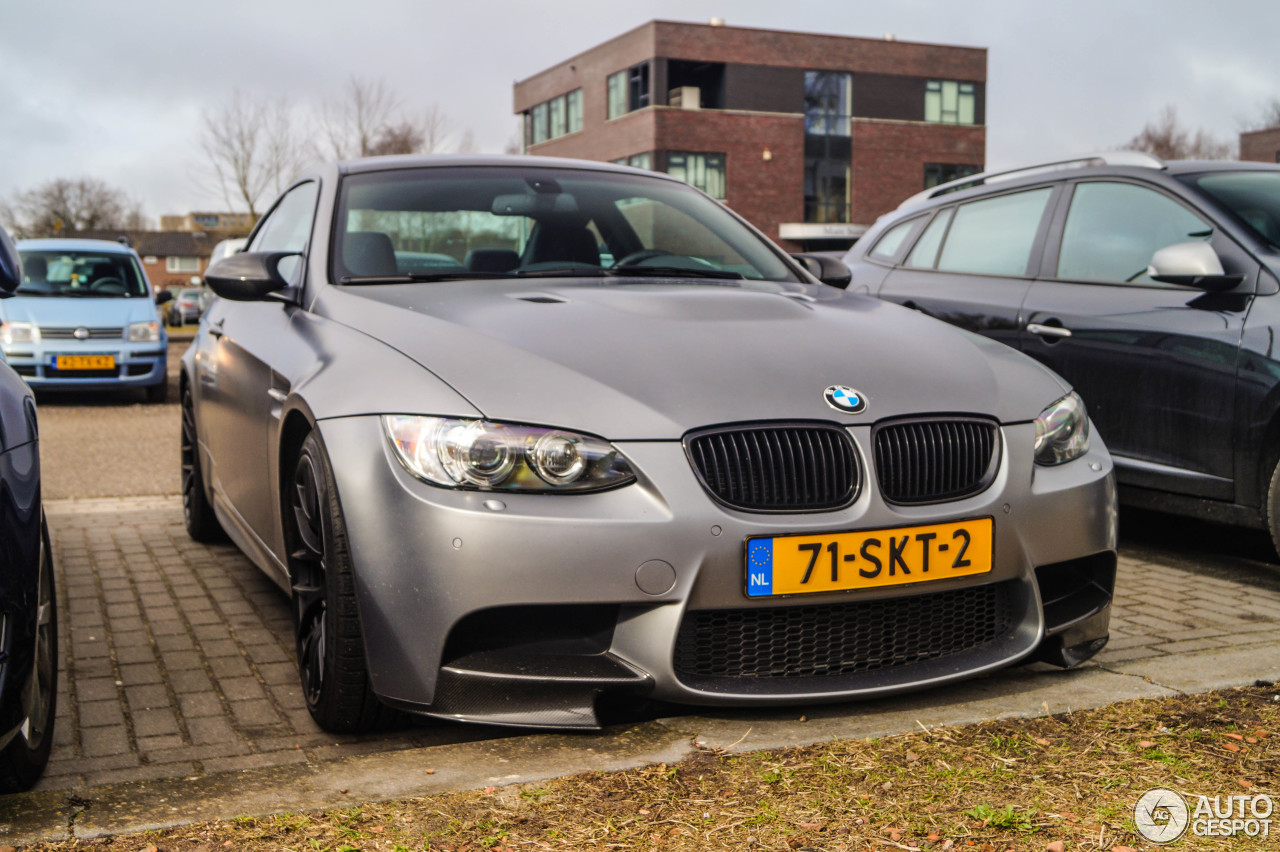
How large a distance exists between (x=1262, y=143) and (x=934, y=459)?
54.0 metres

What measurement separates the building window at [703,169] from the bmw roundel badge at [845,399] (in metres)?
41.7

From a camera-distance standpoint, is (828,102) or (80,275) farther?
(828,102)

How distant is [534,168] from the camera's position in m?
4.62

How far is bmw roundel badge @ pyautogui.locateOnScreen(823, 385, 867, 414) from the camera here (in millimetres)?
3080

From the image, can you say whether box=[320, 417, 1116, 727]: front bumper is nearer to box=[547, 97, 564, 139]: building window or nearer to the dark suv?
the dark suv

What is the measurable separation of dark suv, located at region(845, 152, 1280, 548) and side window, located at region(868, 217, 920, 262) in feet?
1.86

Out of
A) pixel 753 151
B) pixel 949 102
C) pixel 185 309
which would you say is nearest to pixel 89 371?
pixel 753 151

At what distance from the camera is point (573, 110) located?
164 feet

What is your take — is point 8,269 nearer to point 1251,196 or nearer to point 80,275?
point 1251,196

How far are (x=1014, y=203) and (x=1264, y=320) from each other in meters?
1.74

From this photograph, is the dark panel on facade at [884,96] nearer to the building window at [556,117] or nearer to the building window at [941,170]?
the building window at [941,170]

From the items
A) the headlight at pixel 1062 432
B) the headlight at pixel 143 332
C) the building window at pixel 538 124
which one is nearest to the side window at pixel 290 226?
the headlight at pixel 1062 432

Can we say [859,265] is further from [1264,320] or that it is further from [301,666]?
[301,666]

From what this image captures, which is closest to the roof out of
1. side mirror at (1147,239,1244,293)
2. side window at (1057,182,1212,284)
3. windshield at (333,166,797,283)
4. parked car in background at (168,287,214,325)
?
parked car in background at (168,287,214,325)
